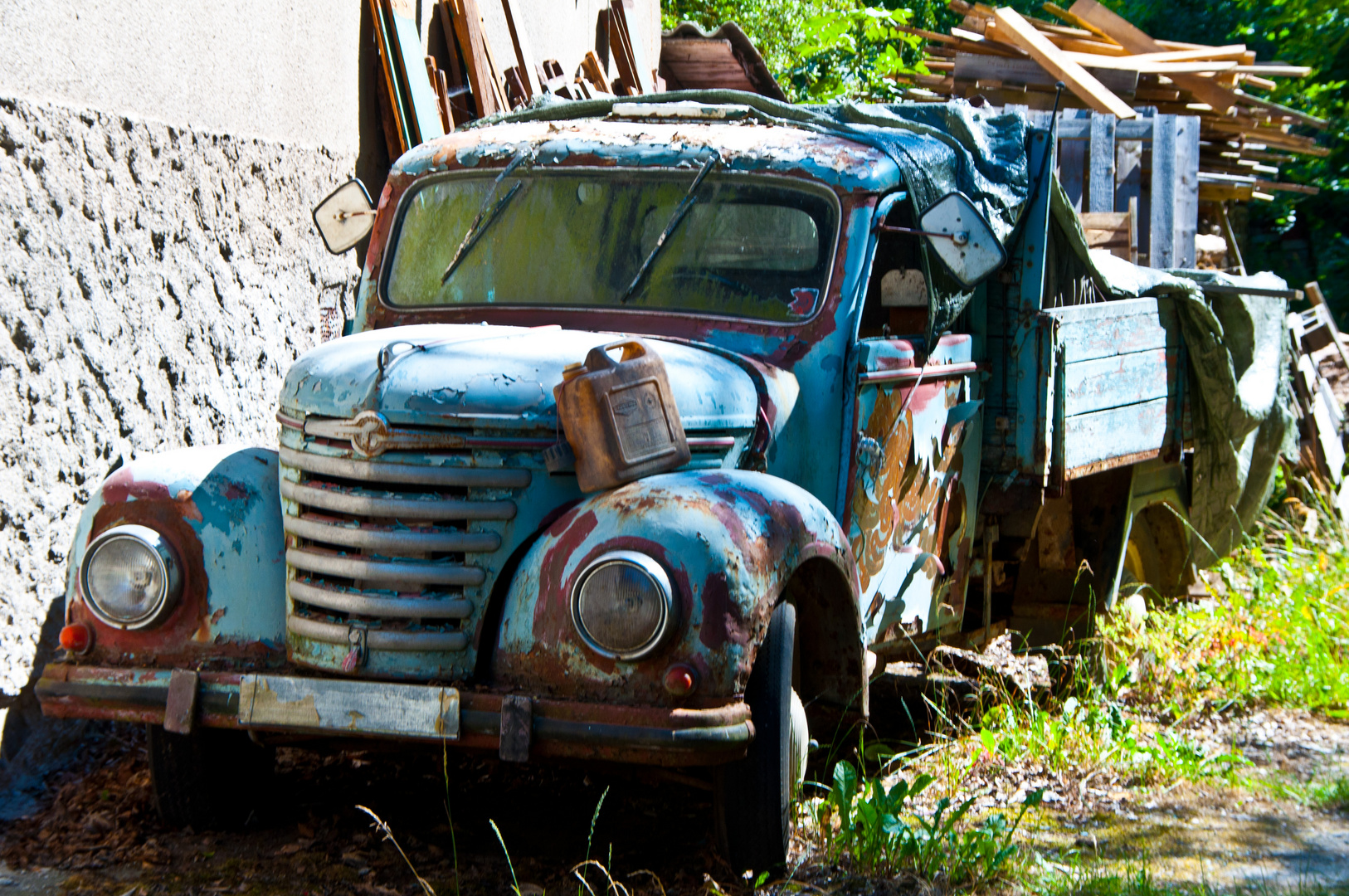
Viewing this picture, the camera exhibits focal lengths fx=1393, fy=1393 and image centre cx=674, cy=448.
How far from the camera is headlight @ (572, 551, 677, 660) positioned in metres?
3.13

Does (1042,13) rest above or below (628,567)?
above

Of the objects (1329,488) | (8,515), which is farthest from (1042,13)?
(8,515)

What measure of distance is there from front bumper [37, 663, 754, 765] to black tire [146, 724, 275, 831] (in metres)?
0.29

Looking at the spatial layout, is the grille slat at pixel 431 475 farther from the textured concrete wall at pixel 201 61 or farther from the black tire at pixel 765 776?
the textured concrete wall at pixel 201 61

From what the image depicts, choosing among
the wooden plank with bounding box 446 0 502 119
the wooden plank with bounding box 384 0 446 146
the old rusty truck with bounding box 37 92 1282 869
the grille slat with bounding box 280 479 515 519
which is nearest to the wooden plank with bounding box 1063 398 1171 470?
the old rusty truck with bounding box 37 92 1282 869

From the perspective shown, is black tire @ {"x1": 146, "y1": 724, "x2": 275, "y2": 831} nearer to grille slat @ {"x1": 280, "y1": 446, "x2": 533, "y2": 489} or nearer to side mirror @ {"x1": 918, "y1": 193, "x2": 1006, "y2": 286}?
grille slat @ {"x1": 280, "y1": 446, "x2": 533, "y2": 489}

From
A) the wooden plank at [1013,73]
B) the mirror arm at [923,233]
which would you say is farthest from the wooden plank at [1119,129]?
the mirror arm at [923,233]

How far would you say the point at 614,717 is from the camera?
3.15 m

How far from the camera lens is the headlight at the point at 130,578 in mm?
3496

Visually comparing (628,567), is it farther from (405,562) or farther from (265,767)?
(265,767)

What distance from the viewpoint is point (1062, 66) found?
878cm

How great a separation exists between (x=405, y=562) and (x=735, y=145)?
68.7 inches

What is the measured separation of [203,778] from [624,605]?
1439mm

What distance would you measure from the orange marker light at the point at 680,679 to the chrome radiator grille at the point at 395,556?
54 cm
